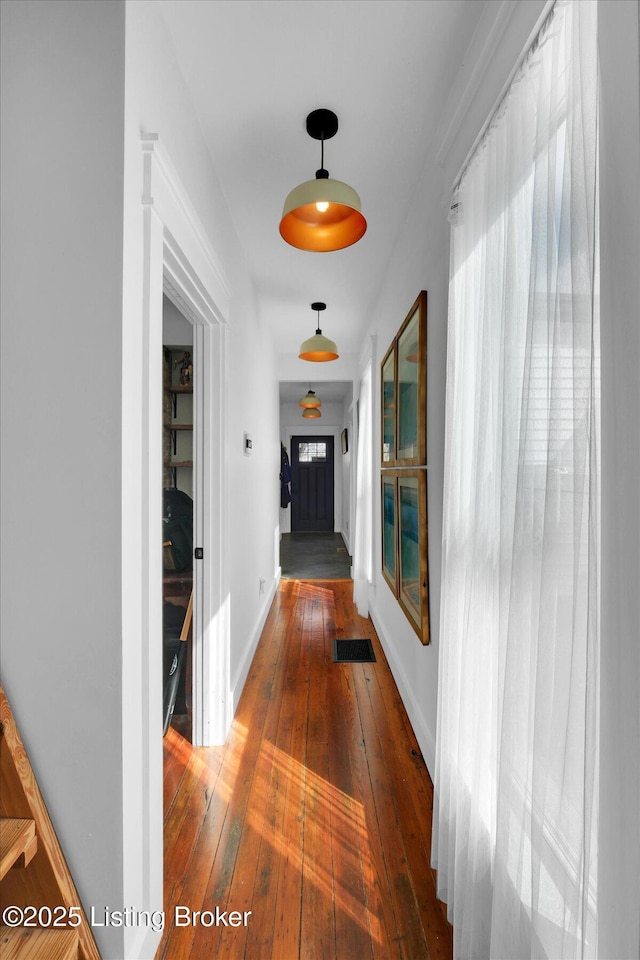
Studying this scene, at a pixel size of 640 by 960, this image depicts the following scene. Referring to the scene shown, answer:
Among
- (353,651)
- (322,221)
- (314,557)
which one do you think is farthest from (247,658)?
(314,557)

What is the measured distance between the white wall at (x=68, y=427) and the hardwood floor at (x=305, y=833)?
1.42ft

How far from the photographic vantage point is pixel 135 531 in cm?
129

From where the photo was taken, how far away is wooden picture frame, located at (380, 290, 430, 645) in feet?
7.17

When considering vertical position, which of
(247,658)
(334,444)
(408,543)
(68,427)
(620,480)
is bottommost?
(247,658)

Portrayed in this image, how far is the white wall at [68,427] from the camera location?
47.4 inches

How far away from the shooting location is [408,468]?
2523 mm

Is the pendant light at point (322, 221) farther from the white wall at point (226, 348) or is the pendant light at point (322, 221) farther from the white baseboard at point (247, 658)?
the white baseboard at point (247, 658)

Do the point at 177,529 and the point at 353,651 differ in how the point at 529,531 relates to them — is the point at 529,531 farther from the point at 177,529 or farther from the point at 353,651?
the point at 353,651

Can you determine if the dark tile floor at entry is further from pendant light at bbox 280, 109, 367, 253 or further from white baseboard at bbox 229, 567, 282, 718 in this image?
pendant light at bbox 280, 109, 367, 253

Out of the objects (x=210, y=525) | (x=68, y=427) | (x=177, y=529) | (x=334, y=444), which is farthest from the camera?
(x=334, y=444)

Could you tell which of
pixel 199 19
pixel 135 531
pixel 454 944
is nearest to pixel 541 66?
pixel 199 19

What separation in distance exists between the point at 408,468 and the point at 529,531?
1.49m

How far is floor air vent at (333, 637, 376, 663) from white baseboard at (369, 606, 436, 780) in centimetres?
12

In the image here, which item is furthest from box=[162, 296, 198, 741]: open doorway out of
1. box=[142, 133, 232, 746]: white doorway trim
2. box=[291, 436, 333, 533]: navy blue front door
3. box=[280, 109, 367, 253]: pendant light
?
box=[291, 436, 333, 533]: navy blue front door
